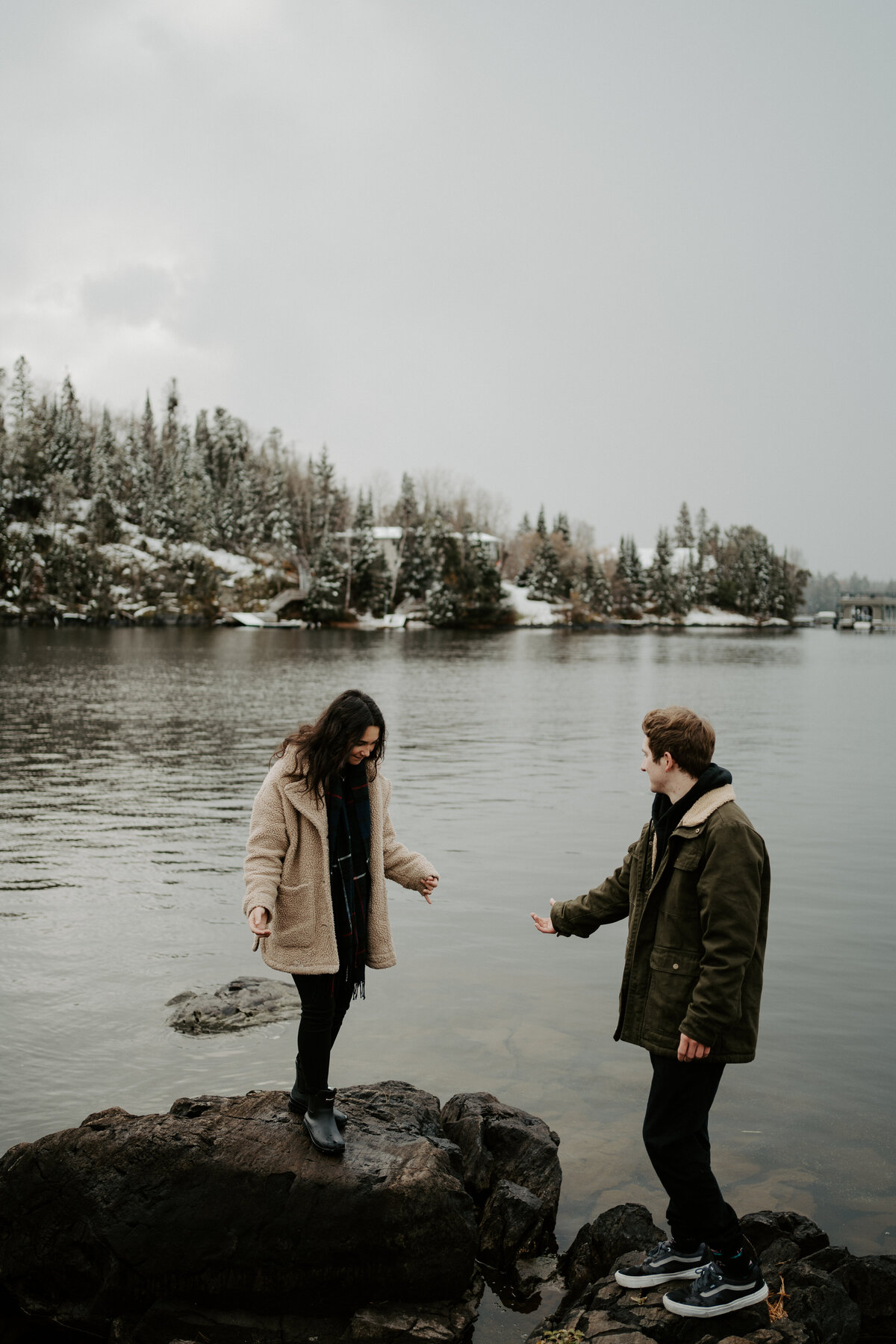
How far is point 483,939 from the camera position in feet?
33.2

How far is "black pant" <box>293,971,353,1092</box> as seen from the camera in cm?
415

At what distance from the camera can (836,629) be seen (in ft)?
527

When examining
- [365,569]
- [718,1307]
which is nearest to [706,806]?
[718,1307]

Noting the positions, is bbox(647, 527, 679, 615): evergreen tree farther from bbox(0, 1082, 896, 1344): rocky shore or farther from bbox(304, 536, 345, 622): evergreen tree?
bbox(0, 1082, 896, 1344): rocky shore

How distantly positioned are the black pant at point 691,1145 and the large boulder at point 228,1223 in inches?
41.5

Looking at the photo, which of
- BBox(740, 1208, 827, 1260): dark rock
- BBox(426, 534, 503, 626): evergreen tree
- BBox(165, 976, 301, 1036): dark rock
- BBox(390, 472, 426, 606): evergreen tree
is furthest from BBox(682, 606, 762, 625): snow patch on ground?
BBox(740, 1208, 827, 1260): dark rock

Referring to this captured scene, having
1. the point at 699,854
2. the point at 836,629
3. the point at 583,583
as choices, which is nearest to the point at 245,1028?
the point at 699,854

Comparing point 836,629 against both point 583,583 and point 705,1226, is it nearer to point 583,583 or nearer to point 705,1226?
point 583,583

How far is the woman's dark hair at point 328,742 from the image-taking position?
407cm

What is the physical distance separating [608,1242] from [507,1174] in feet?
2.32

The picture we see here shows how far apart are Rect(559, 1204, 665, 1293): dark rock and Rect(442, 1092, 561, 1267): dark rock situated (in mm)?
238

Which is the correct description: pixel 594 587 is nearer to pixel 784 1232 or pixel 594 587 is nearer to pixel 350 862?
pixel 784 1232

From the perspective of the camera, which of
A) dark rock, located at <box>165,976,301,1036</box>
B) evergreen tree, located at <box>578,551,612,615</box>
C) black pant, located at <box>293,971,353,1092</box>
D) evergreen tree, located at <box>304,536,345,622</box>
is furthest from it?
evergreen tree, located at <box>578,551,612,615</box>

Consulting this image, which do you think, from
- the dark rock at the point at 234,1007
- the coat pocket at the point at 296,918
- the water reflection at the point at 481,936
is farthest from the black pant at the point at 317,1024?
the dark rock at the point at 234,1007
